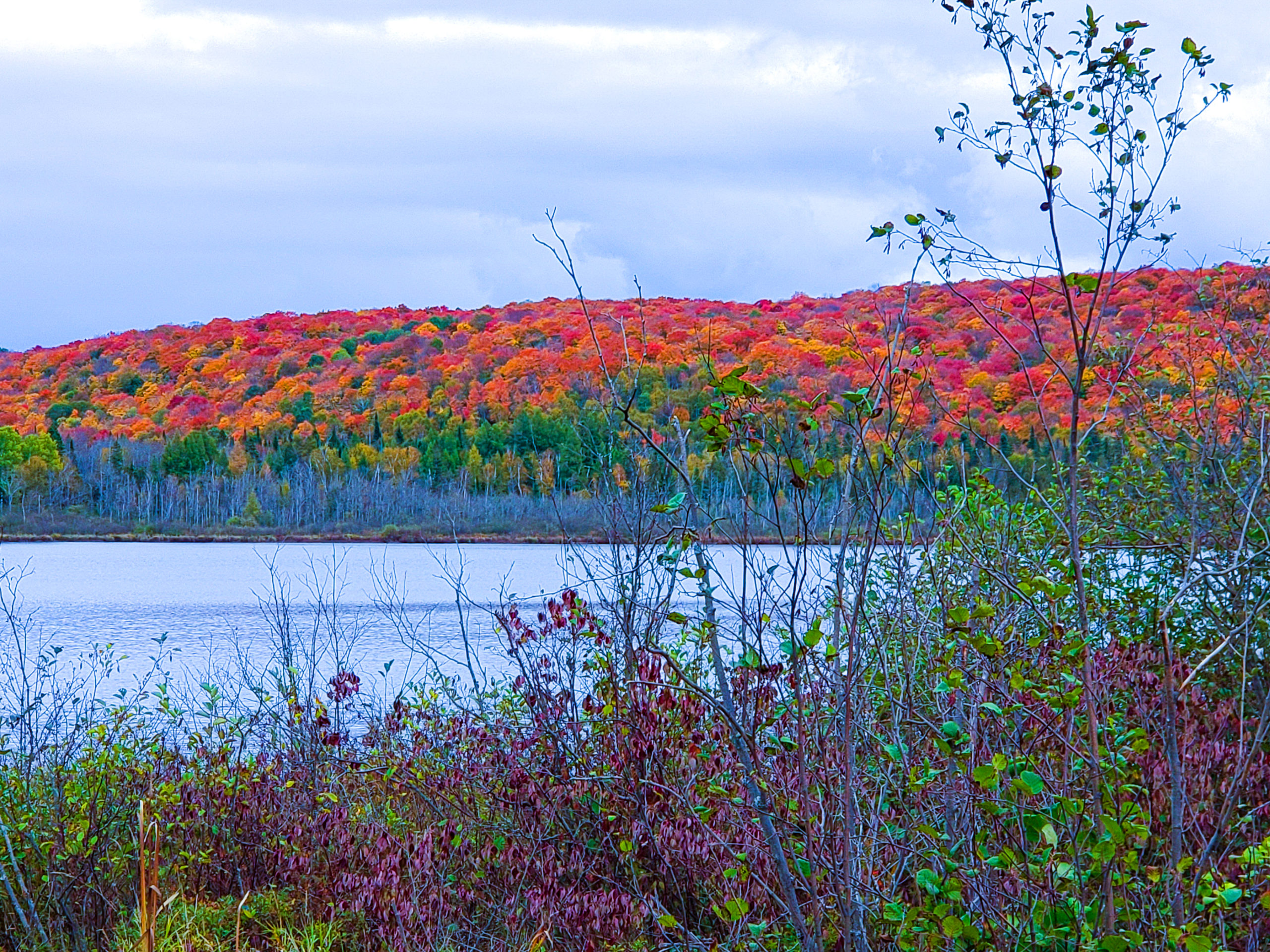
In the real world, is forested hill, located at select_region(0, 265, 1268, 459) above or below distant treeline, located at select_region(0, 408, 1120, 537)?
above

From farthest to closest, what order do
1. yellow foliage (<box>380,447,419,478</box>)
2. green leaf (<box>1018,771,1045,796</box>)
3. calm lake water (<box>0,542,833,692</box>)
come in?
yellow foliage (<box>380,447,419,478</box>) → calm lake water (<box>0,542,833,692</box>) → green leaf (<box>1018,771,1045,796</box>)

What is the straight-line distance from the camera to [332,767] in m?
6.66

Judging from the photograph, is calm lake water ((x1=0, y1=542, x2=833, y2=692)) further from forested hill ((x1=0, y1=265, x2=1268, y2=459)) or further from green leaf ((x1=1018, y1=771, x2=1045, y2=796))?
forested hill ((x1=0, y1=265, x2=1268, y2=459))

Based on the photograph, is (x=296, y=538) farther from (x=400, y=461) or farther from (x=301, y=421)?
(x=301, y=421)

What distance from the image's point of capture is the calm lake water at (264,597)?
28.9 feet

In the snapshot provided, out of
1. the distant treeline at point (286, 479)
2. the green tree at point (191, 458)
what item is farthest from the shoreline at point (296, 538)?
the green tree at point (191, 458)

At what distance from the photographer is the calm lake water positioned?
882cm

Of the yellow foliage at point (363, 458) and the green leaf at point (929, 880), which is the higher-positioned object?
the yellow foliage at point (363, 458)

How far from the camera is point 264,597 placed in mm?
27078

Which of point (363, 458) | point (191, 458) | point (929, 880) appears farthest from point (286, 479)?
point (929, 880)

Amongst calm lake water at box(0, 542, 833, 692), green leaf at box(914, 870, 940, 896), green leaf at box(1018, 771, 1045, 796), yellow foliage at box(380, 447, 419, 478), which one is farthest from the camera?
yellow foliage at box(380, 447, 419, 478)

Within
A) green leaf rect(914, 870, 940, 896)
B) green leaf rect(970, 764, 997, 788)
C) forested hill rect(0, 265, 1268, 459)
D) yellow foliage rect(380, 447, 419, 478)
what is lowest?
green leaf rect(914, 870, 940, 896)

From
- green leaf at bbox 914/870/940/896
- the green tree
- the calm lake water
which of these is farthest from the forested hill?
green leaf at bbox 914/870/940/896

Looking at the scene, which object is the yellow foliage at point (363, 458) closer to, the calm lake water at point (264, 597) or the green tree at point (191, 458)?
the green tree at point (191, 458)
